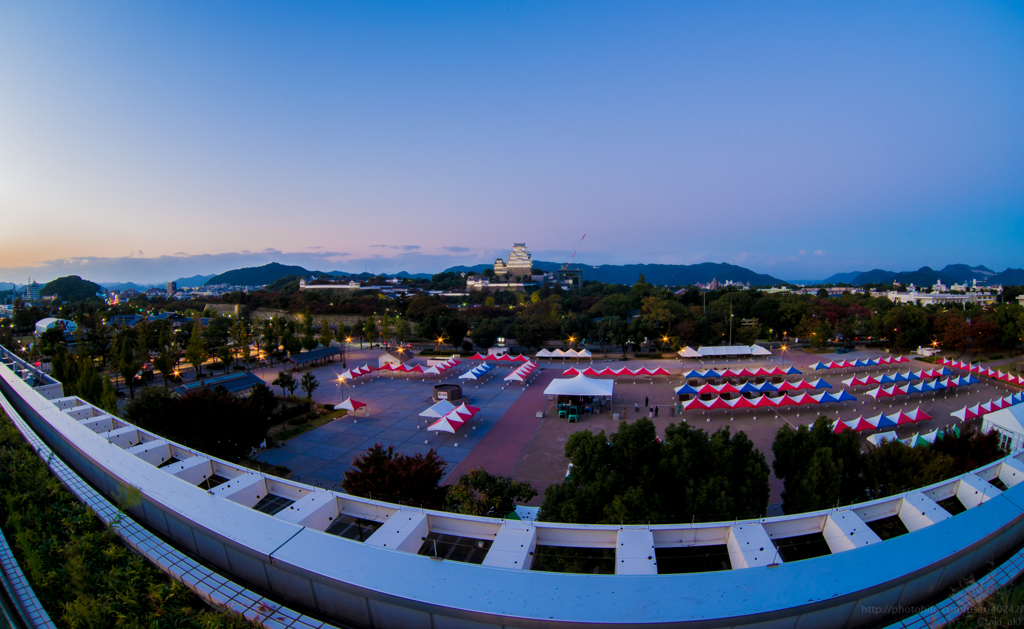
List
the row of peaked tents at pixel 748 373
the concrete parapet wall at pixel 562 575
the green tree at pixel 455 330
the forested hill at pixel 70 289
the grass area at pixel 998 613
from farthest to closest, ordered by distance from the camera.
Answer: the forested hill at pixel 70 289
the green tree at pixel 455 330
the row of peaked tents at pixel 748 373
the grass area at pixel 998 613
the concrete parapet wall at pixel 562 575

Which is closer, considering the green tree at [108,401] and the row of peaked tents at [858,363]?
the green tree at [108,401]

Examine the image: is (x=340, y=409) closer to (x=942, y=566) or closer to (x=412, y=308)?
(x=942, y=566)

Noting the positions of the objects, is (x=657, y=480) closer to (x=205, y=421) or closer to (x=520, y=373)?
(x=205, y=421)

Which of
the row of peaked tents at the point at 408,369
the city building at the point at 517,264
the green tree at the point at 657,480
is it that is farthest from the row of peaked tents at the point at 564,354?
the city building at the point at 517,264

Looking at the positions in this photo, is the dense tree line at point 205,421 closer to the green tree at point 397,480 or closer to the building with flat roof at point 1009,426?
the green tree at point 397,480

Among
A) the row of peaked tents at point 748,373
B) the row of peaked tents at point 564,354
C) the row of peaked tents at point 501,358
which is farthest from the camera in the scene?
the row of peaked tents at point 501,358

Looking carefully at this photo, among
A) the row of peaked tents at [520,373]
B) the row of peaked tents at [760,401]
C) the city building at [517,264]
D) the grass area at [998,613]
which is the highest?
the city building at [517,264]

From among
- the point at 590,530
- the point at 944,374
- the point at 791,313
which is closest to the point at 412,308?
the point at 791,313
